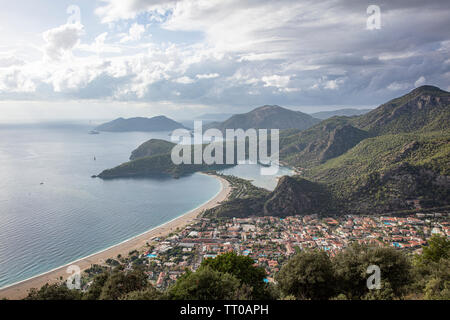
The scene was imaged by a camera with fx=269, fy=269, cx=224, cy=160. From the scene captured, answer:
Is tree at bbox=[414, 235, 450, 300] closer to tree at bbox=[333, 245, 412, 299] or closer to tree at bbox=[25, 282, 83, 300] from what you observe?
tree at bbox=[333, 245, 412, 299]

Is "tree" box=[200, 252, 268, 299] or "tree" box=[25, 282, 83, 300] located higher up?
"tree" box=[200, 252, 268, 299]

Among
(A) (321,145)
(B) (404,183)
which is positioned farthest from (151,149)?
(B) (404,183)

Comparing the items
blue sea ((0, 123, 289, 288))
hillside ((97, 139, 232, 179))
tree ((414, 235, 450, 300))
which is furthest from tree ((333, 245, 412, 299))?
hillside ((97, 139, 232, 179))

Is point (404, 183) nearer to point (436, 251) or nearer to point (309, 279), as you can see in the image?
point (436, 251)

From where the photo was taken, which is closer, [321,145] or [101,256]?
[101,256]

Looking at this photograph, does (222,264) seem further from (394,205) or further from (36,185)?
(36,185)
